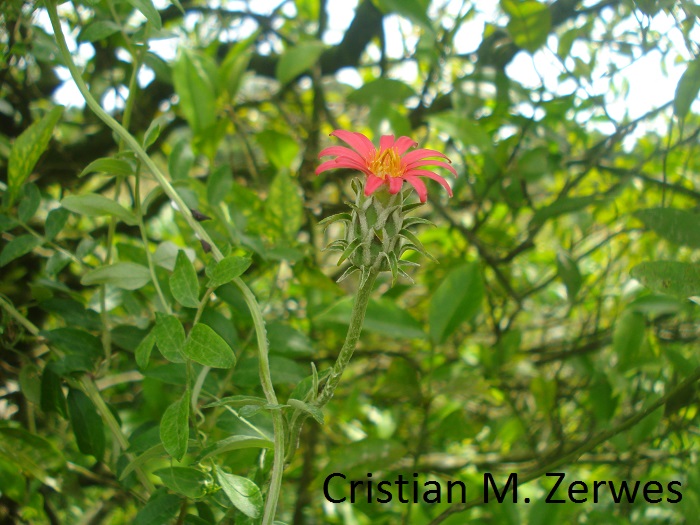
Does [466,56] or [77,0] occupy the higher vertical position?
[466,56]

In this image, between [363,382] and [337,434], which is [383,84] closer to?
[363,382]

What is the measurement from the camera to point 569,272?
104 cm

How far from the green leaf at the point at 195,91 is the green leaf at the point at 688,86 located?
0.62 meters

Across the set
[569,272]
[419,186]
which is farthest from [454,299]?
[419,186]

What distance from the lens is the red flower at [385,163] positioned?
50 centimetres

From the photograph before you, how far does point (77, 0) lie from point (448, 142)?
72 centimetres

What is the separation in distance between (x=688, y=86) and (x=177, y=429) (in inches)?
26.7

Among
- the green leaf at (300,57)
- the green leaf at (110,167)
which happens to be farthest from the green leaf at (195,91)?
the green leaf at (110,167)

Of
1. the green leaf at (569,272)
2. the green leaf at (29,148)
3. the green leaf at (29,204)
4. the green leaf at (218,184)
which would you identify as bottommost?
the green leaf at (29,204)

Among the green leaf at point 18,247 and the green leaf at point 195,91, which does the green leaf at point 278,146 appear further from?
the green leaf at point 18,247

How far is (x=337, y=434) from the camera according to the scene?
1345 millimetres

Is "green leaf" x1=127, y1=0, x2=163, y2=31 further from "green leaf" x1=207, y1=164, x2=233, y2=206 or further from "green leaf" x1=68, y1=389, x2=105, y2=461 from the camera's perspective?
"green leaf" x1=68, y1=389, x2=105, y2=461

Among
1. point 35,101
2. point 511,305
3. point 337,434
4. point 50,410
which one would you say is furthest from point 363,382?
point 35,101

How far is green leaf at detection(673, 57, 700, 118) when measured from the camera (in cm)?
81
